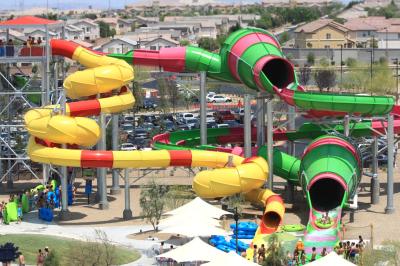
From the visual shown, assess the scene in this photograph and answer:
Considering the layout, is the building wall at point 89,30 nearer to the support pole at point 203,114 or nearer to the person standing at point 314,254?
the support pole at point 203,114

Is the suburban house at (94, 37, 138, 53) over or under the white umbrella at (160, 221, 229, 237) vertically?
over

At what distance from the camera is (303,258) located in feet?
126

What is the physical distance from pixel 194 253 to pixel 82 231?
1009 centimetres

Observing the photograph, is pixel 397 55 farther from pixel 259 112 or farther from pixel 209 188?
pixel 209 188

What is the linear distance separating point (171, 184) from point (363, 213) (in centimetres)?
1102

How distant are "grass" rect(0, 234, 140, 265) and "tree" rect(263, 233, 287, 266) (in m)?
5.58

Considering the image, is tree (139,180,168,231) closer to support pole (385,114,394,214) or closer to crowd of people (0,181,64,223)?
crowd of people (0,181,64,223)

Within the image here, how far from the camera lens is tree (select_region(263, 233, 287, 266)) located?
35.4 m

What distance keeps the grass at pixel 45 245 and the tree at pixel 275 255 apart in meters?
5.58

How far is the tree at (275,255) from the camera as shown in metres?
35.4

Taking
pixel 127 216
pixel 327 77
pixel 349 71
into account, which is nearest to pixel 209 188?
pixel 127 216

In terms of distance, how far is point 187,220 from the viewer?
41.2 metres

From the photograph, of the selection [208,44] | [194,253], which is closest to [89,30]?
[208,44]

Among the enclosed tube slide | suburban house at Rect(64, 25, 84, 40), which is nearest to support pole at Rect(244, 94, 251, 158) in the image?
the enclosed tube slide
